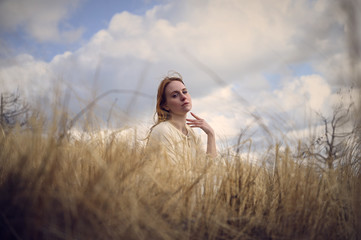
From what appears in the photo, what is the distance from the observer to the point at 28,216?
55.7 inches

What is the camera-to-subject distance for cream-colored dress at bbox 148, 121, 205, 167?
267cm

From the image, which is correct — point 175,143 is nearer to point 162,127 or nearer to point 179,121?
point 162,127

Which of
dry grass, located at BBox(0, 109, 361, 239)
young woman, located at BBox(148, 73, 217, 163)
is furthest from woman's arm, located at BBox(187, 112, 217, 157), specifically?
dry grass, located at BBox(0, 109, 361, 239)

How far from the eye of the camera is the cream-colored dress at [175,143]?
8.75 ft

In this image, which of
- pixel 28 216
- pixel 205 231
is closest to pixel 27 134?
pixel 28 216

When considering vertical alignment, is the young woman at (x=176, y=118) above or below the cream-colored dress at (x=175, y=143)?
above

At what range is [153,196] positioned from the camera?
6.02 ft

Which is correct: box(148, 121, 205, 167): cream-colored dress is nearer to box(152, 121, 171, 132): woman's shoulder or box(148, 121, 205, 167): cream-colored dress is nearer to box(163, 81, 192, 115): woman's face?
box(152, 121, 171, 132): woman's shoulder

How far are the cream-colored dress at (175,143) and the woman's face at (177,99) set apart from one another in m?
0.28

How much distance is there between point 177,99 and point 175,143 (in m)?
1.12

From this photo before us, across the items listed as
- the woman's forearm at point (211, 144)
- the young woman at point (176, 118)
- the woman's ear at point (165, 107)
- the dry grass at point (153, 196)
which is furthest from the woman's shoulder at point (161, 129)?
the dry grass at point (153, 196)

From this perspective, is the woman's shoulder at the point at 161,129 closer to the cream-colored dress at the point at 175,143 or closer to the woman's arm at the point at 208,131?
the cream-colored dress at the point at 175,143

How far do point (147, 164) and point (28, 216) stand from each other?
0.88 metres

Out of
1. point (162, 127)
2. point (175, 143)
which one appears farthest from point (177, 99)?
point (175, 143)
